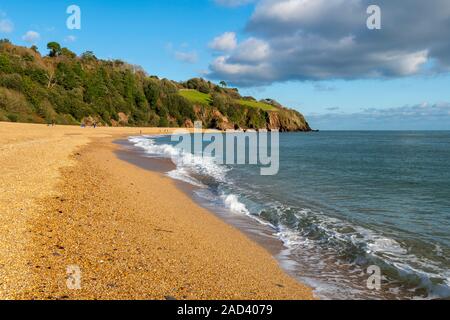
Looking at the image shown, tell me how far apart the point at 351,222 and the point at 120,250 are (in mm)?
7547

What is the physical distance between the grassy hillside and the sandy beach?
60010 millimetres

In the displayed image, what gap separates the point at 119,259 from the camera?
245 inches

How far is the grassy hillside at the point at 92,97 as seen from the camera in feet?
232

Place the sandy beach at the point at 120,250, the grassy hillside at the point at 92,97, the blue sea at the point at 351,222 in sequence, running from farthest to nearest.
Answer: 1. the grassy hillside at the point at 92,97
2. the blue sea at the point at 351,222
3. the sandy beach at the point at 120,250

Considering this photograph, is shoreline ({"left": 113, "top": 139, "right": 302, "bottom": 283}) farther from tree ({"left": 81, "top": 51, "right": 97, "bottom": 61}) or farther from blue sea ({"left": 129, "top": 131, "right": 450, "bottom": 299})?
tree ({"left": 81, "top": 51, "right": 97, "bottom": 61})

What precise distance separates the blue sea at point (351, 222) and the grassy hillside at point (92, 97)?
58907 mm

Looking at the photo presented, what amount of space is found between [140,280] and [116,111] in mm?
96657

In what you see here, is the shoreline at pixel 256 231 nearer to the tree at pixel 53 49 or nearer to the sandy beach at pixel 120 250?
the sandy beach at pixel 120 250

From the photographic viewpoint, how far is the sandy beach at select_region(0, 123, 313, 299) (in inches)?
204

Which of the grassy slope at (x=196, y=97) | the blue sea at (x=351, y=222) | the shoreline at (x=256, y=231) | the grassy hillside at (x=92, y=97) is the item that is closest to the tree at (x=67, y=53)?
the grassy hillside at (x=92, y=97)

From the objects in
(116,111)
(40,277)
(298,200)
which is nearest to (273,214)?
(298,200)
